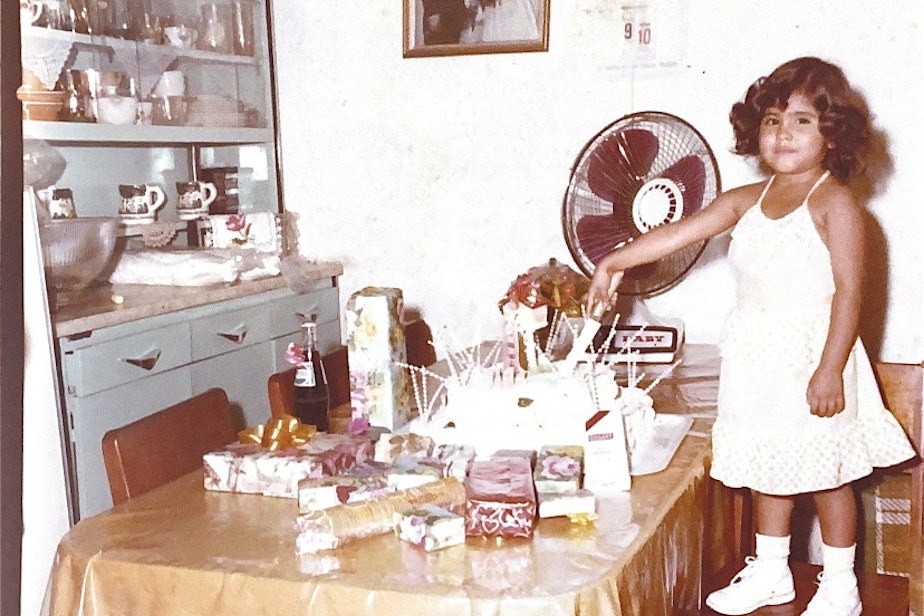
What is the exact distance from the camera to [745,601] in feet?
5.70

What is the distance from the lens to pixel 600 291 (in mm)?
1893

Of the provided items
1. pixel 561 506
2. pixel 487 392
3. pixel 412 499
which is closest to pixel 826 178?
pixel 487 392

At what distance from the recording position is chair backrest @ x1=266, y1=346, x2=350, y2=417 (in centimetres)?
196

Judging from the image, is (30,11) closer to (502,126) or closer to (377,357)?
(502,126)

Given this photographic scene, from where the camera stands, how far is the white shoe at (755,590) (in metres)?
1.73

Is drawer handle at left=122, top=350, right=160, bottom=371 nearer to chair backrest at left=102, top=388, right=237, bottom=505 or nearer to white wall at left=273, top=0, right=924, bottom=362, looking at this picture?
chair backrest at left=102, top=388, right=237, bottom=505

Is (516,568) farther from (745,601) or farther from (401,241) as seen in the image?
(401,241)

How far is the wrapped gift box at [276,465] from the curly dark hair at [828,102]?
92 centimetres

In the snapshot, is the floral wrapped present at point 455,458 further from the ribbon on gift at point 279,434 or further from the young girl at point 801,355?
the young girl at point 801,355

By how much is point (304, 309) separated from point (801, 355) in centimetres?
181

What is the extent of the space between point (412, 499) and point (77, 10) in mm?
1962

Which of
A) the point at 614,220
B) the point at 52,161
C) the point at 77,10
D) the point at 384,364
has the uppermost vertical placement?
the point at 77,10

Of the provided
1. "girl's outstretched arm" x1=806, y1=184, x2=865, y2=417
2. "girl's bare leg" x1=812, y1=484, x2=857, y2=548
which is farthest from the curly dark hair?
"girl's bare leg" x1=812, y1=484, x2=857, y2=548

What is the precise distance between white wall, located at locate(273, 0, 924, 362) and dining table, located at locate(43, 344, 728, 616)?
58.4 inches
